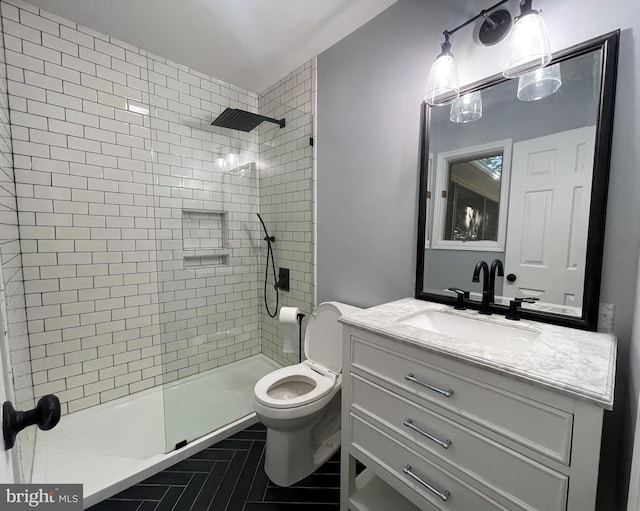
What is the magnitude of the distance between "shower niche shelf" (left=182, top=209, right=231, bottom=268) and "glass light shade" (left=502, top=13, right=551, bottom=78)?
2133 mm

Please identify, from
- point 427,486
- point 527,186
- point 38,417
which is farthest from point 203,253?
point 527,186

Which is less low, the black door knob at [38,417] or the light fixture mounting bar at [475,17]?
the light fixture mounting bar at [475,17]

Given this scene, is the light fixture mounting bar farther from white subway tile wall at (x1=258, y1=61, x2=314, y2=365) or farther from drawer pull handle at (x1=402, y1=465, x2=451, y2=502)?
drawer pull handle at (x1=402, y1=465, x2=451, y2=502)

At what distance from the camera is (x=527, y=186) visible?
1.20m

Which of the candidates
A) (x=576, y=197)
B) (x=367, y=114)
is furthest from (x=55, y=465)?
(x=576, y=197)

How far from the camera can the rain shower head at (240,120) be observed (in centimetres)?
226

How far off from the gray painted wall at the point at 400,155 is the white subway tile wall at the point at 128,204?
307 mm

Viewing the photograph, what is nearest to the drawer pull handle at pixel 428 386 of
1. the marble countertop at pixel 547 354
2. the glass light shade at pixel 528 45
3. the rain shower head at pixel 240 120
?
the marble countertop at pixel 547 354

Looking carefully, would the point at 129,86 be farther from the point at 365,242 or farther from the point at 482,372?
the point at 482,372

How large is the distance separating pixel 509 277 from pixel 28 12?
3149mm

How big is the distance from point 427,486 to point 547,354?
612mm

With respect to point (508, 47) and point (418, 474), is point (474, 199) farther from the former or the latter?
point (418, 474)

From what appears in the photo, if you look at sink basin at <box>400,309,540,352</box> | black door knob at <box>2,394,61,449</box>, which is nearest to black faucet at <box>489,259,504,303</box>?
sink basin at <box>400,309,540,352</box>

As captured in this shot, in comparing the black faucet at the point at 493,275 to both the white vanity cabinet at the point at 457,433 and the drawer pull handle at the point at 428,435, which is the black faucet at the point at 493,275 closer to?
the white vanity cabinet at the point at 457,433
